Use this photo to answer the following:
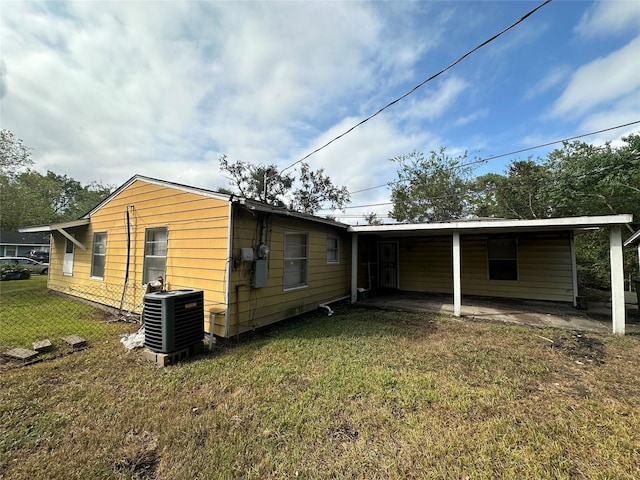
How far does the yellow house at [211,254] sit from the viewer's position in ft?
15.5

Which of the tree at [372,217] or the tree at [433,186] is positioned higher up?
the tree at [433,186]

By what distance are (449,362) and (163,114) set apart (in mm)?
9132

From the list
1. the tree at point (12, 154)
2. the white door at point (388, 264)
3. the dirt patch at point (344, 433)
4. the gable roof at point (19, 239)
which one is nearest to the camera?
the dirt patch at point (344, 433)

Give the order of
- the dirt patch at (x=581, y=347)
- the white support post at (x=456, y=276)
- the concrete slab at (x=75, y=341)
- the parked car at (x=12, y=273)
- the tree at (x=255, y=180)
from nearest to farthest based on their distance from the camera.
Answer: the dirt patch at (x=581, y=347)
the concrete slab at (x=75, y=341)
the white support post at (x=456, y=276)
the parked car at (x=12, y=273)
the tree at (x=255, y=180)

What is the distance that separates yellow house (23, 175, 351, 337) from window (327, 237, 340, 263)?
1.2 inches

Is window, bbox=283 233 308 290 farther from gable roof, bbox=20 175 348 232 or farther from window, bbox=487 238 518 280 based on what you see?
window, bbox=487 238 518 280

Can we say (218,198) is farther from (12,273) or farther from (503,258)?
(12,273)

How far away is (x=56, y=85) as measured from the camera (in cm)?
606

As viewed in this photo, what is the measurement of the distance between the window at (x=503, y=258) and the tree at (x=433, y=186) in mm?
12996

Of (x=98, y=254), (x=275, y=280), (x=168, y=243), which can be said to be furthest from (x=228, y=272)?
(x=98, y=254)

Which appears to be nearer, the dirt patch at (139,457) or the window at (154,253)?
the dirt patch at (139,457)

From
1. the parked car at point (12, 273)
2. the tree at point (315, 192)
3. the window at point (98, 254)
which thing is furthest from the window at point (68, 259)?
the tree at point (315, 192)

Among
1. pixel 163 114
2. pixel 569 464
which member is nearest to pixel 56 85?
pixel 163 114

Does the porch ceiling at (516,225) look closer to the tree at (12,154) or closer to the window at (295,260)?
the window at (295,260)
